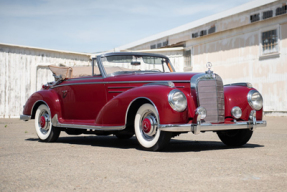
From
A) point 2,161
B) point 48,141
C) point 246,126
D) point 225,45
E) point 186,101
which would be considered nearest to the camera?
point 2,161

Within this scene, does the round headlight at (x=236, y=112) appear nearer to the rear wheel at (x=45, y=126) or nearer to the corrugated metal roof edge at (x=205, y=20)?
the rear wheel at (x=45, y=126)

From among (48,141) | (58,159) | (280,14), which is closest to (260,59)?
(280,14)

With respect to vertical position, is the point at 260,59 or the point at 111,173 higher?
the point at 260,59

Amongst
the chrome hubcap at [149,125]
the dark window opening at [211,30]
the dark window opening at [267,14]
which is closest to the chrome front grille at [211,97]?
the chrome hubcap at [149,125]

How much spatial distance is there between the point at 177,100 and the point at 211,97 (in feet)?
2.54

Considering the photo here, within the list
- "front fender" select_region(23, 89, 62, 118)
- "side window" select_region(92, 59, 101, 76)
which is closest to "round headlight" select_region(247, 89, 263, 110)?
"side window" select_region(92, 59, 101, 76)

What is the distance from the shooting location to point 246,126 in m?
6.29

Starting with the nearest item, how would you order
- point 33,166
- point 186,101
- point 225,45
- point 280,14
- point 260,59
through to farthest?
1. point 33,166
2. point 186,101
3. point 280,14
4. point 260,59
5. point 225,45

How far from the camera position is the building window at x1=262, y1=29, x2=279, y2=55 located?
16312mm

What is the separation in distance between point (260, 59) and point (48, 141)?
11585 mm

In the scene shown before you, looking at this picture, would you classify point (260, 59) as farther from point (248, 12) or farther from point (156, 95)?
point (156, 95)

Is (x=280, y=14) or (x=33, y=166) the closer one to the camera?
(x=33, y=166)

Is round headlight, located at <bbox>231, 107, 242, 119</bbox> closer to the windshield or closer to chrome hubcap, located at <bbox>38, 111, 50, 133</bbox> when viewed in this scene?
the windshield

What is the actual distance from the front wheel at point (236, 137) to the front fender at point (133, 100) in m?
1.50
